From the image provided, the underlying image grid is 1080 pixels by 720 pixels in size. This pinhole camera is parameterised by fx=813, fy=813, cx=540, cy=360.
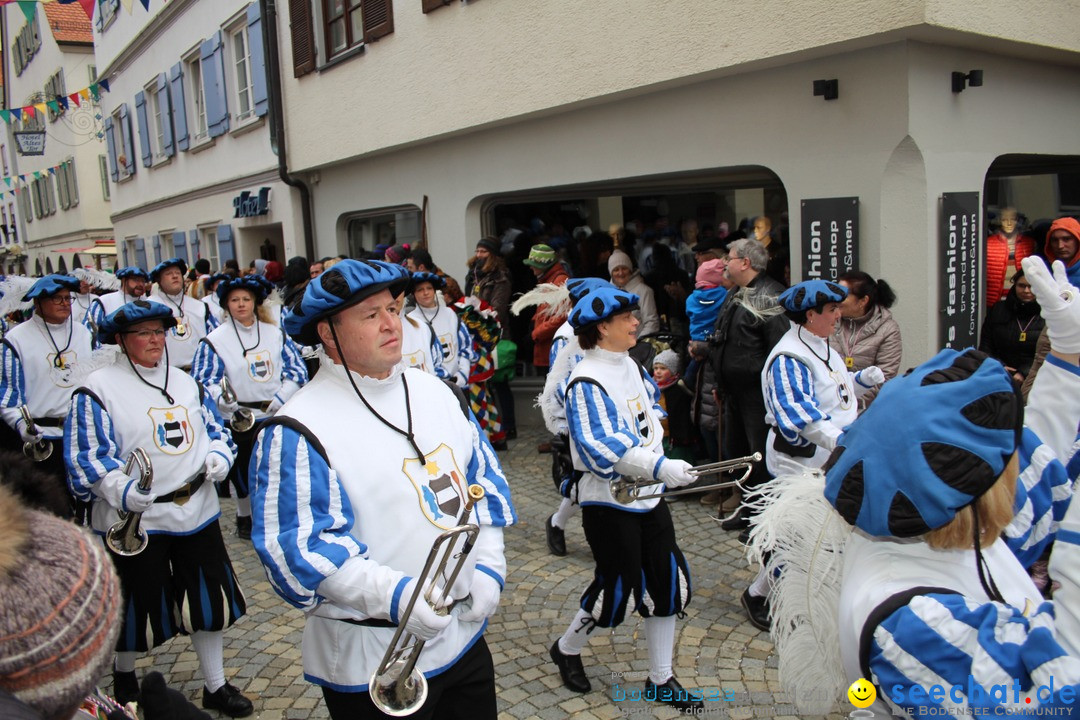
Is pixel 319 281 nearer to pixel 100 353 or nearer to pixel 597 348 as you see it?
pixel 597 348

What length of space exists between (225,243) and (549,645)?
12.8 metres

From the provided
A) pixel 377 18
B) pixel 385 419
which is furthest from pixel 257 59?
pixel 385 419

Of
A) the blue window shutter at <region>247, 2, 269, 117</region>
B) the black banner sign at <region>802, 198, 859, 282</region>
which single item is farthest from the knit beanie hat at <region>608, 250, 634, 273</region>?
the blue window shutter at <region>247, 2, 269, 117</region>

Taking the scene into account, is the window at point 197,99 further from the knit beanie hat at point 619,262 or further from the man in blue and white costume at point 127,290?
the knit beanie hat at point 619,262

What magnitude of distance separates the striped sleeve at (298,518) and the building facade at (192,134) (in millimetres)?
11499

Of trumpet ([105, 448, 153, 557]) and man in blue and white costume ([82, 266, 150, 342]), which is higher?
man in blue and white costume ([82, 266, 150, 342])

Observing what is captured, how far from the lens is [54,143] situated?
30656mm

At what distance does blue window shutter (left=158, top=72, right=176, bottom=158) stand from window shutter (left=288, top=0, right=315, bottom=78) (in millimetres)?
6067

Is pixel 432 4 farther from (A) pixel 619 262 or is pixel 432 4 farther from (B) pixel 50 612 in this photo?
(B) pixel 50 612

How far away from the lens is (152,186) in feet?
62.7

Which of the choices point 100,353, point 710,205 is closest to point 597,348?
point 100,353

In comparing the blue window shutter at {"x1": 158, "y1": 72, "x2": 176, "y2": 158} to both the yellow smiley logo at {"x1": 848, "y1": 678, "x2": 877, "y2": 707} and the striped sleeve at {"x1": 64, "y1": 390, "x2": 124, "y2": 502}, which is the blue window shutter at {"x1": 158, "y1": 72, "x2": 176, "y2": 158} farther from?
the yellow smiley logo at {"x1": 848, "y1": 678, "x2": 877, "y2": 707}

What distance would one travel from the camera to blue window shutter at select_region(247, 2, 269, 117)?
493 inches

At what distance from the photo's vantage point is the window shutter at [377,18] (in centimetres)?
1001
